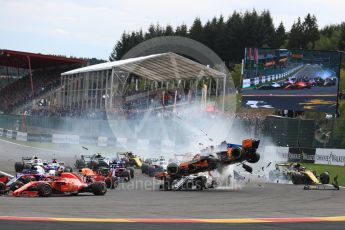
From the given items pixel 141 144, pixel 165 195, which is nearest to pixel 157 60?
pixel 141 144

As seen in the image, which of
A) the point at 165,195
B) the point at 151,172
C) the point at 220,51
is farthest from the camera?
the point at 220,51

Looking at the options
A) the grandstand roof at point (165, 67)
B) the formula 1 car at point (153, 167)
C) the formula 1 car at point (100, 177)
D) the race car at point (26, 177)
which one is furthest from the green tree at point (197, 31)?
the race car at point (26, 177)

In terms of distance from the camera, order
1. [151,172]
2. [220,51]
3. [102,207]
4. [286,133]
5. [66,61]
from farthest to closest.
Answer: [220,51], [66,61], [286,133], [151,172], [102,207]

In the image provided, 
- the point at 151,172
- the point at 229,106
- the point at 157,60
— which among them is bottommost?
the point at 151,172

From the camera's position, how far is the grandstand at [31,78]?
2941 inches

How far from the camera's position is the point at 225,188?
25406 millimetres

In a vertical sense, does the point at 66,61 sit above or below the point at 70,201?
above

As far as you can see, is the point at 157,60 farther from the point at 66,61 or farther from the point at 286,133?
the point at 66,61

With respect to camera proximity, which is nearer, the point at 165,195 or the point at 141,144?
the point at 165,195

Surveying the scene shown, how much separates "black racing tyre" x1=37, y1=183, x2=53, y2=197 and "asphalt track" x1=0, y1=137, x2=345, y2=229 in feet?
1.75

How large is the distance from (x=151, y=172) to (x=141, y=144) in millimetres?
13387

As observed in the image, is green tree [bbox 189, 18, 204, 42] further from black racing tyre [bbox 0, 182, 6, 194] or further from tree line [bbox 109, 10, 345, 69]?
black racing tyre [bbox 0, 182, 6, 194]

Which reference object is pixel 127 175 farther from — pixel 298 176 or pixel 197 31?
pixel 197 31

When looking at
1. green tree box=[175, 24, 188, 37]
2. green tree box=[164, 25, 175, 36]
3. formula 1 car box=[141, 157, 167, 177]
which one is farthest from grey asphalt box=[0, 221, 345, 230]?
green tree box=[164, 25, 175, 36]
